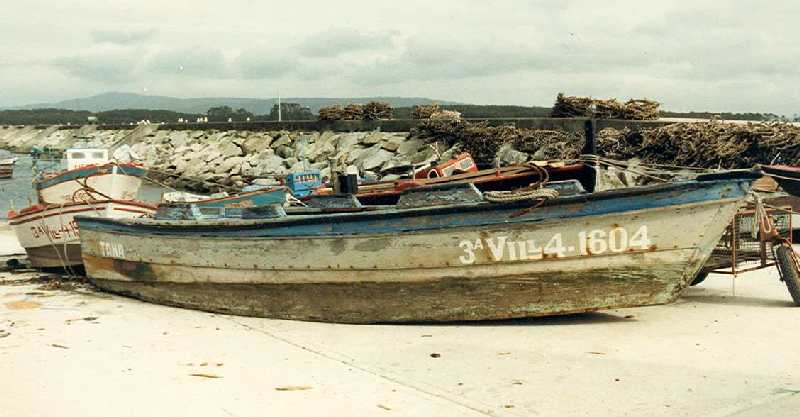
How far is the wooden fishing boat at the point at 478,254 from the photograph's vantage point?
8648mm

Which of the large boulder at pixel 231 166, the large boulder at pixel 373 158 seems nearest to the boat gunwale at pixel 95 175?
the large boulder at pixel 373 158

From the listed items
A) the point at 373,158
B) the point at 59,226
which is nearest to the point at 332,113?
the point at 373,158

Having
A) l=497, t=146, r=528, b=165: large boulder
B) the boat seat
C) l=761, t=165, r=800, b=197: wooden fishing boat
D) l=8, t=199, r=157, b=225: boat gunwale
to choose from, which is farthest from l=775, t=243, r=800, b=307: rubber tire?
l=497, t=146, r=528, b=165: large boulder

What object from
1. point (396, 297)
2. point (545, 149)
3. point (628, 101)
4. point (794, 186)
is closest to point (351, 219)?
point (396, 297)

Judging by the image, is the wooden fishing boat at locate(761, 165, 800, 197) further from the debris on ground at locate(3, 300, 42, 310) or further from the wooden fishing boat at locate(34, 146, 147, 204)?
the wooden fishing boat at locate(34, 146, 147, 204)

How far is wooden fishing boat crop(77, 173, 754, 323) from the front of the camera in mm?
8648

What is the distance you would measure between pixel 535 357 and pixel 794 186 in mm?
9669

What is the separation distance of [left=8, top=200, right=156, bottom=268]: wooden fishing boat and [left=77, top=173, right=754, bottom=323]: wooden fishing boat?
16.2 feet

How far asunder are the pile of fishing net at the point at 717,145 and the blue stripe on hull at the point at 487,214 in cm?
1016

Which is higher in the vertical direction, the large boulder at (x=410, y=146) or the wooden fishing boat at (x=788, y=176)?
the large boulder at (x=410, y=146)

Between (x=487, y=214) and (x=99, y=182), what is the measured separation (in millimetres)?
12130

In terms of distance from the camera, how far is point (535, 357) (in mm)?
7961

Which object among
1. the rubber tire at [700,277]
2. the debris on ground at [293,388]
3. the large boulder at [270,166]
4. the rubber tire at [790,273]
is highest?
the large boulder at [270,166]

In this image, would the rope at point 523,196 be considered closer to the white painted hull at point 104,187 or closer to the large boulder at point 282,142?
the white painted hull at point 104,187
